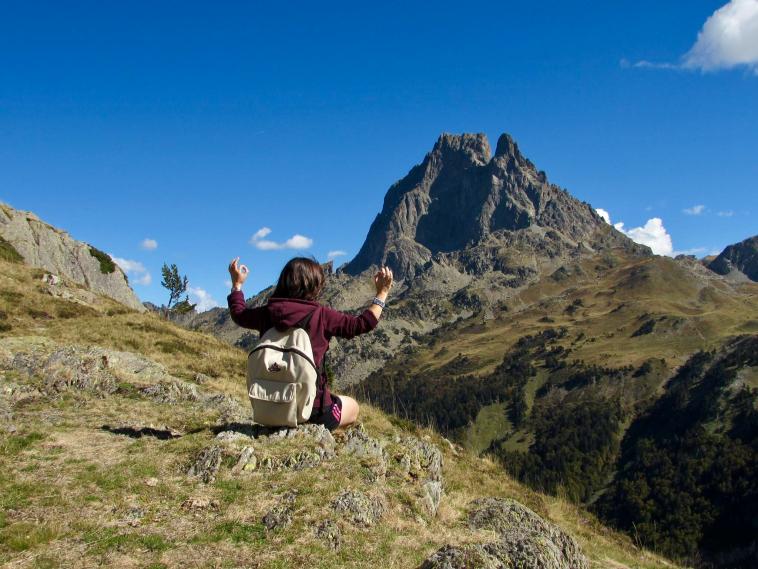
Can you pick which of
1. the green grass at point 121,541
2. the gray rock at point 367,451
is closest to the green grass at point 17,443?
the green grass at point 121,541

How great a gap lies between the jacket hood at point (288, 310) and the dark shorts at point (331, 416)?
234 centimetres

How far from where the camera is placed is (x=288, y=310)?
844cm

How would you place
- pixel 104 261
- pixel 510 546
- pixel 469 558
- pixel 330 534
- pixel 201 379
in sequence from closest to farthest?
1. pixel 469 558
2. pixel 330 534
3. pixel 510 546
4. pixel 201 379
5. pixel 104 261

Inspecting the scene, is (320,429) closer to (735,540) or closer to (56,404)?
(56,404)

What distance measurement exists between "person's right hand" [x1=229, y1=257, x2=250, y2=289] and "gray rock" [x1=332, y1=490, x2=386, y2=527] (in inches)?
161

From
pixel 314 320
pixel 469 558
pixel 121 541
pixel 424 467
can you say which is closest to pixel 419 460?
pixel 424 467

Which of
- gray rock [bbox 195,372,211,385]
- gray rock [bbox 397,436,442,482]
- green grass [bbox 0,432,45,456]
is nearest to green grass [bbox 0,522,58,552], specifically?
green grass [bbox 0,432,45,456]

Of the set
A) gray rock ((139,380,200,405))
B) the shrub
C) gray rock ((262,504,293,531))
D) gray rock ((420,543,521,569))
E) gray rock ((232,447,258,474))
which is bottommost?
gray rock ((420,543,521,569))

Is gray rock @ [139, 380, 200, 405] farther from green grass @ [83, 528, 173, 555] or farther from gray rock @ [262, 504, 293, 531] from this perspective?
gray rock @ [262, 504, 293, 531]

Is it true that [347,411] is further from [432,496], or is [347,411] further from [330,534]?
[330,534]

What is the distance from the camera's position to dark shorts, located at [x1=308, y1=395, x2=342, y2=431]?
32.5 feet

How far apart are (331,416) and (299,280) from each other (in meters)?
3.07

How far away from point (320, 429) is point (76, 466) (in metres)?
4.61

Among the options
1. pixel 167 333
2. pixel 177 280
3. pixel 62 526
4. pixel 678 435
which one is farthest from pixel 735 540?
pixel 62 526
